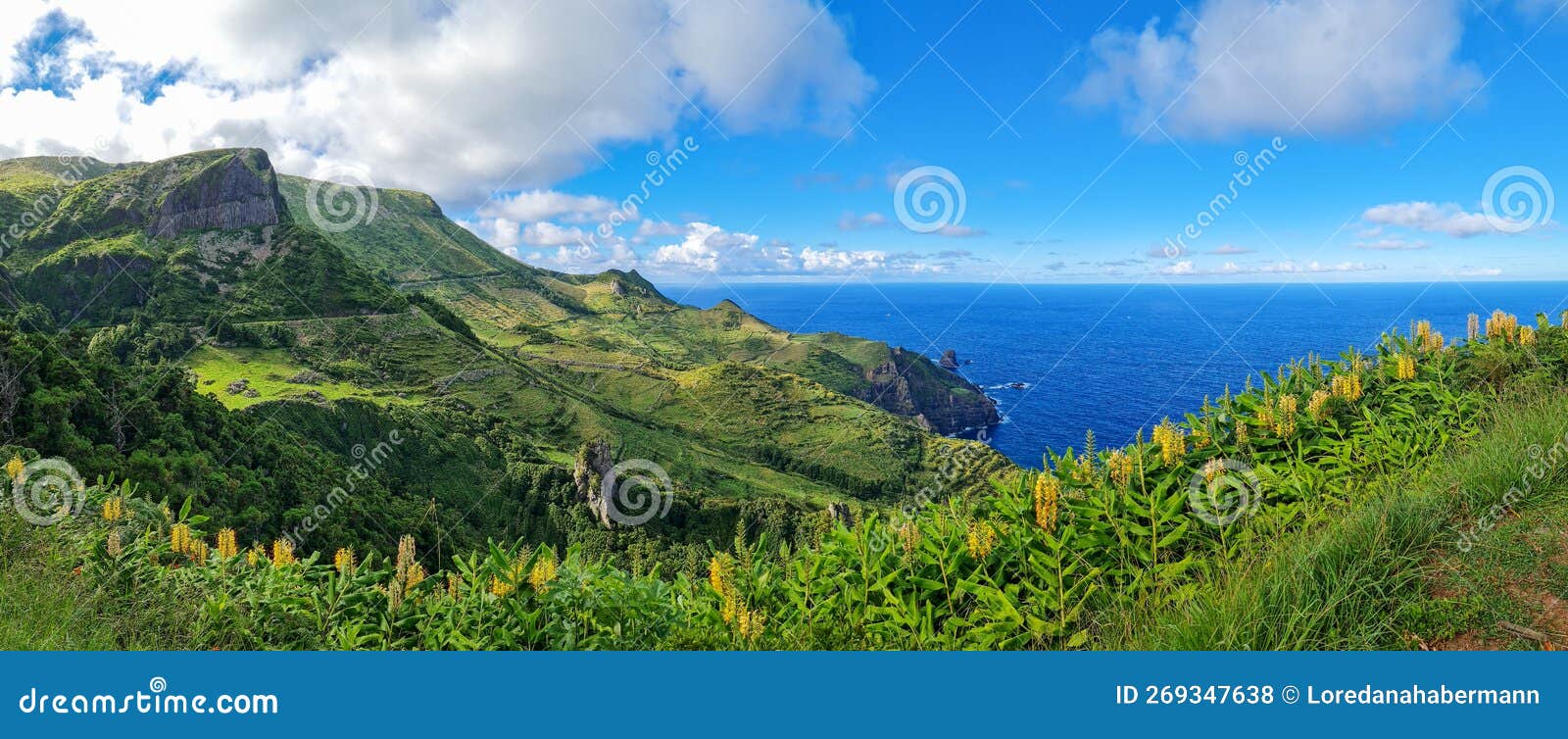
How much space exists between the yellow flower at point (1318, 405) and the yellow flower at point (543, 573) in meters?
4.71

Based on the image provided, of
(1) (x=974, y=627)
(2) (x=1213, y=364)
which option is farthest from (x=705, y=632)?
(2) (x=1213, y=364)

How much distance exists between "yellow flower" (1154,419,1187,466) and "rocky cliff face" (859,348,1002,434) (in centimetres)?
13308

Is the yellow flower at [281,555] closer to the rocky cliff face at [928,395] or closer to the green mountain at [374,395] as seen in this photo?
the green mountain at [374,395]

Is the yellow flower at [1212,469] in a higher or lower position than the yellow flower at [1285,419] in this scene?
lower

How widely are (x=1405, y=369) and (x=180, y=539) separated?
797cm

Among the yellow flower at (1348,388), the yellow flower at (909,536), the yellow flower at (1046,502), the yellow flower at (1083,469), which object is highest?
the yellow flower at (1348,388)

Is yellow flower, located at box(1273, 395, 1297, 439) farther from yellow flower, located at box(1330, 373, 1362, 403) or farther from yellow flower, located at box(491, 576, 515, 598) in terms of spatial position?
yellow flower, located at box(491, 576, 515, 598)

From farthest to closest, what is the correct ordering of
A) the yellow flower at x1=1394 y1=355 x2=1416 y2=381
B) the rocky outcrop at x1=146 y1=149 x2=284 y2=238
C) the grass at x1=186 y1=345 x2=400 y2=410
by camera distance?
the rocky outcrop at x1=146 y1=149 x2=284 y2=238 → the grass at x1=186 y1=345 x2=400 y2=410 → the yellow flower at x1=1394 y1=355 x2=1416 y2=381

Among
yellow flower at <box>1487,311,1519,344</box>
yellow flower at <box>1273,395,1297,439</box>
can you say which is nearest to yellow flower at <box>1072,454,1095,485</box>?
yellow flower at <box>1273,395,1297,439</box>

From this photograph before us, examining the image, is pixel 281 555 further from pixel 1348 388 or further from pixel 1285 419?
pixel 1348 388

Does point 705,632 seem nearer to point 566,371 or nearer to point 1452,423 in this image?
point 1452,423

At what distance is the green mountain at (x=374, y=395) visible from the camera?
96.0 feet

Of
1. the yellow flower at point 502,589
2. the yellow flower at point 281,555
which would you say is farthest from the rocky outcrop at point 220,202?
the yellow flower at point 502,589

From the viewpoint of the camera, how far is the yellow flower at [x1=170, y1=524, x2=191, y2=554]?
154 inches
